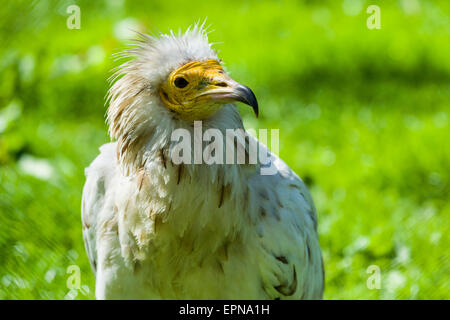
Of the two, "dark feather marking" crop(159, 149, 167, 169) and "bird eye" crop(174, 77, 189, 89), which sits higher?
"bird eye" crop(174, 77, 189, 89)

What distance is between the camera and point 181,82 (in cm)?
286

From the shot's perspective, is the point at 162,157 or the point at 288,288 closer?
the point at 162,157

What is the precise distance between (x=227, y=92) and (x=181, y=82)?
25cm

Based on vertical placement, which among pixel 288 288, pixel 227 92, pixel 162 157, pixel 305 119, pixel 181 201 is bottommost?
pixel 288 288

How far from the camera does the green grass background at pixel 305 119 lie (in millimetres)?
4430

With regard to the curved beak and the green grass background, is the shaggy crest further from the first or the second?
the green grass background

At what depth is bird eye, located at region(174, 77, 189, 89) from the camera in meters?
2.85

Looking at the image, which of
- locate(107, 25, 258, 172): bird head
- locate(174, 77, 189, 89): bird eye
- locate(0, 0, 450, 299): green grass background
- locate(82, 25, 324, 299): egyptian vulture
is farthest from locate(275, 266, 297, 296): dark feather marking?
locate(174, 77, 189, 89): bird eye

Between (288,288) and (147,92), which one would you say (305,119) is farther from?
(147,92)

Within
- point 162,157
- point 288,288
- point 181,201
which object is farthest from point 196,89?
point 288,288

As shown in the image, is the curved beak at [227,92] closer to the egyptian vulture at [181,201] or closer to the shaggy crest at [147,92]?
the egyptian vulture at [181,201]

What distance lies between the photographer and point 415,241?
466cm
